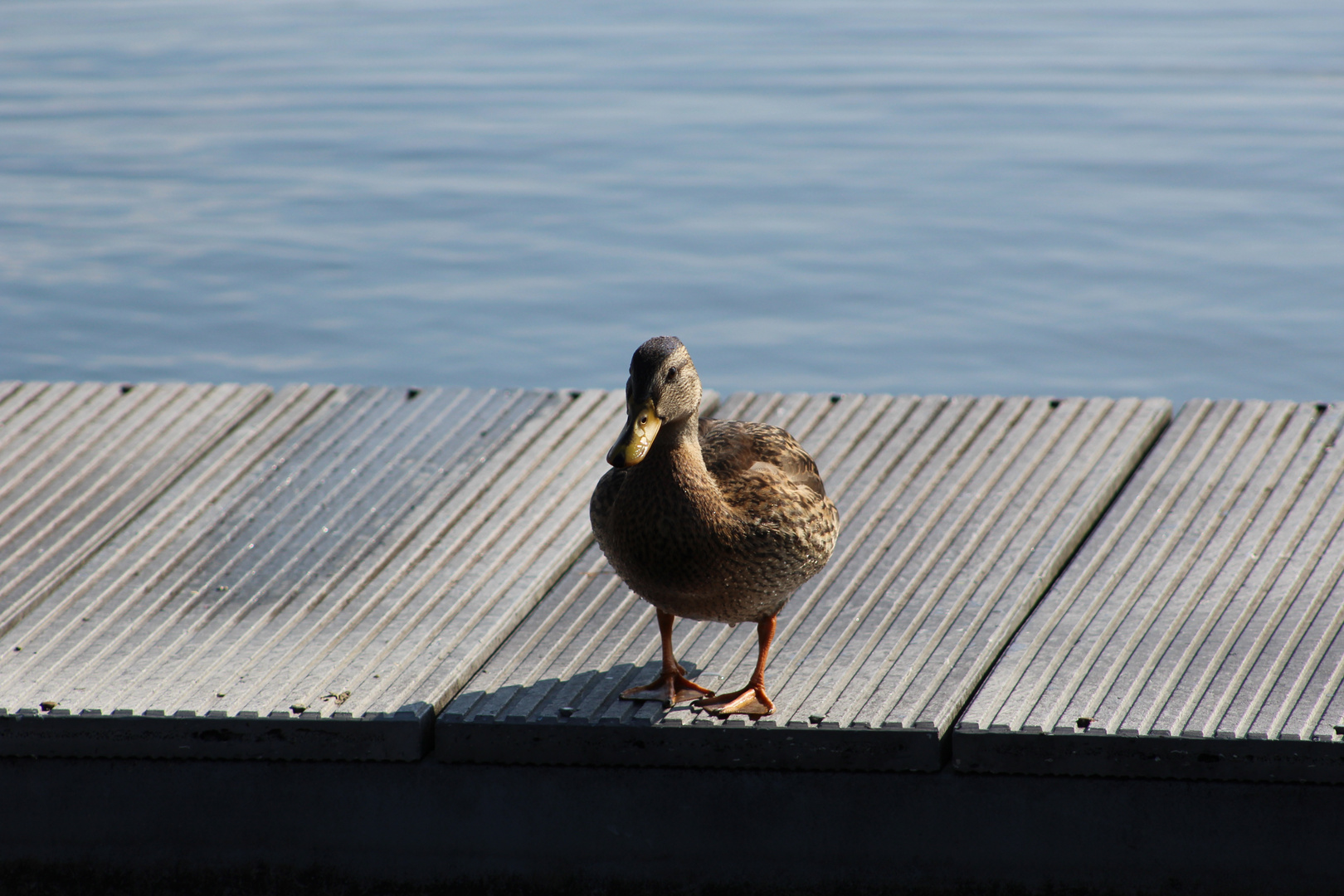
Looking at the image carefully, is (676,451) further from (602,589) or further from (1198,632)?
(1198,632)

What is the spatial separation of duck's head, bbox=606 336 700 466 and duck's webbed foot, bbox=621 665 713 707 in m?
0.54

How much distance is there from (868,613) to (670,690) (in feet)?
2.19

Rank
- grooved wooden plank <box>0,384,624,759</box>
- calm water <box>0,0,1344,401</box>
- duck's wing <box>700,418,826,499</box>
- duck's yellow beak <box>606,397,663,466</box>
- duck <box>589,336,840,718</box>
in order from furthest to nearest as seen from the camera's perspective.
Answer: calm water <box>0,0,1344,401</box>, duck's wing <box>700,418,826,499</box>, grooved wooden plank <box>0,384,624,759</box>, duck <box>589,336,840,718</box>, duck's yellow beak <box>606,397,663,466</box>

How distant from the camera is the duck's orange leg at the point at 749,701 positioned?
3.35 metres

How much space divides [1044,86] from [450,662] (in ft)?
35.3

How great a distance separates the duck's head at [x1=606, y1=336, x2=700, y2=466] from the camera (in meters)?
3.13

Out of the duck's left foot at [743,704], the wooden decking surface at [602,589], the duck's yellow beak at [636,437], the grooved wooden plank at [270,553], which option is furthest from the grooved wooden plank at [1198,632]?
the grooved wooden plank at [270,553]

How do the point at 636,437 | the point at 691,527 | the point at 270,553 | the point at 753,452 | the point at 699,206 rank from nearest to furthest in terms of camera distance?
the point at 636,437, the point at 691,527, the point at 753,452, the point at 270,553, the point at 699,206

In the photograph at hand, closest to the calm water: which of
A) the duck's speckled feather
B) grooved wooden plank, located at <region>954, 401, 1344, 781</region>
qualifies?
grooved wooden plank, located at <region>954, 401, 1344, 781</region>

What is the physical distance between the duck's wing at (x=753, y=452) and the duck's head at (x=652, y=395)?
0.26 m

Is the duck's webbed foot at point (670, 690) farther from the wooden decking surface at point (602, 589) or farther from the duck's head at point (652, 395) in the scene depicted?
the duck's head at point (652, 395)

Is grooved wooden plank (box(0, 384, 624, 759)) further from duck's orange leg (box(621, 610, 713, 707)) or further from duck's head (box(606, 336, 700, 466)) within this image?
duck's head (box(606, 336, 700, 466))

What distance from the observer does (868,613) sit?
3.88 metres

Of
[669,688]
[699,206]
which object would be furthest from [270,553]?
[699,206]
